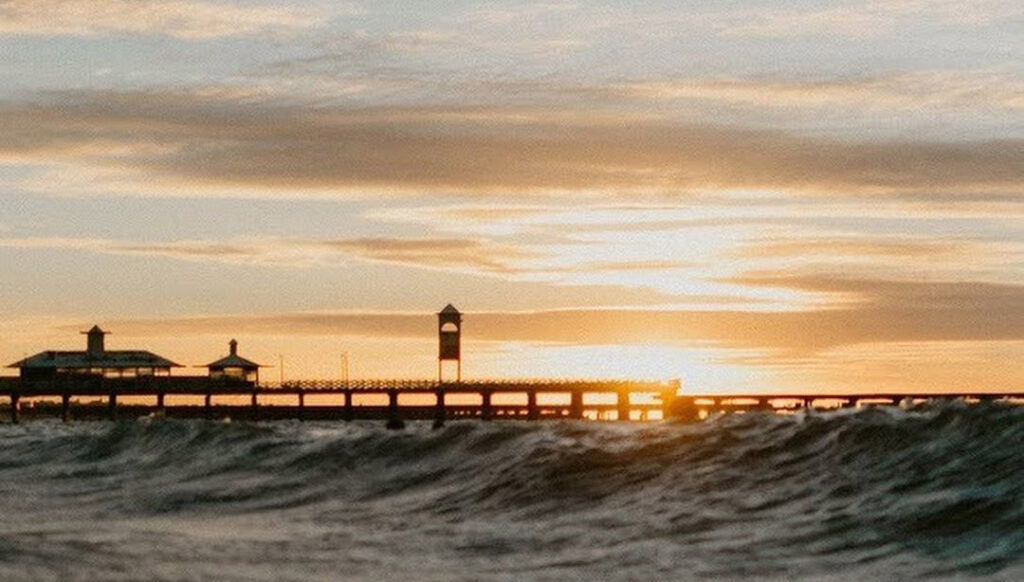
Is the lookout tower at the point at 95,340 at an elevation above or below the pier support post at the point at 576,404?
above

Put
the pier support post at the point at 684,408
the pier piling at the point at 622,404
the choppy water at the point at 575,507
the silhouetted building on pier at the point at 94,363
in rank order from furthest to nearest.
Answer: the silhouetted building on pier at the point at 94,363 < the pier piling at the point at 622,404 < the pier support post at the point at 684,408 < the choppy water at the point at 575,507

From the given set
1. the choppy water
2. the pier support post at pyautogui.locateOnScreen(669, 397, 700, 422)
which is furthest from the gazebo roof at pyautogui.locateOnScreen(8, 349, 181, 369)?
the choppy water

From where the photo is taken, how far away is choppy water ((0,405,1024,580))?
1930cm

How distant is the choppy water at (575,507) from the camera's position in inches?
760

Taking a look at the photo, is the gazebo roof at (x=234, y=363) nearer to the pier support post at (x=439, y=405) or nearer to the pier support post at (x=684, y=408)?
the pier support post at (x=439, y=405)

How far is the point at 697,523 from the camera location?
22.9 meters

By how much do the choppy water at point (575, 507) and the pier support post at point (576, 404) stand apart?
27863 millimetres

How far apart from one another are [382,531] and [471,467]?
8.64 m

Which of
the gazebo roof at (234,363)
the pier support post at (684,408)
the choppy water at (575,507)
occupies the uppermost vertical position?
the gazebo roof at (234,363)

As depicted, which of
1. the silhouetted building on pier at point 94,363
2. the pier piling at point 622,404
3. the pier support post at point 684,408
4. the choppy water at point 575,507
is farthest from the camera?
the silhouetted building on pier at point 94,363

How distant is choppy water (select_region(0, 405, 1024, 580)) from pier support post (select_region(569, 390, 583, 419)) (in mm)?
27863

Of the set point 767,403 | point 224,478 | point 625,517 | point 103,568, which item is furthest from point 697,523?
→ point 767,403

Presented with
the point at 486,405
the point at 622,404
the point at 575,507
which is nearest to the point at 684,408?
the point at 622,404

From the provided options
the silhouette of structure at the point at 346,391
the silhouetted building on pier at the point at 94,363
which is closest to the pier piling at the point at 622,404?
the silhouette of structure at the point at 346,391
